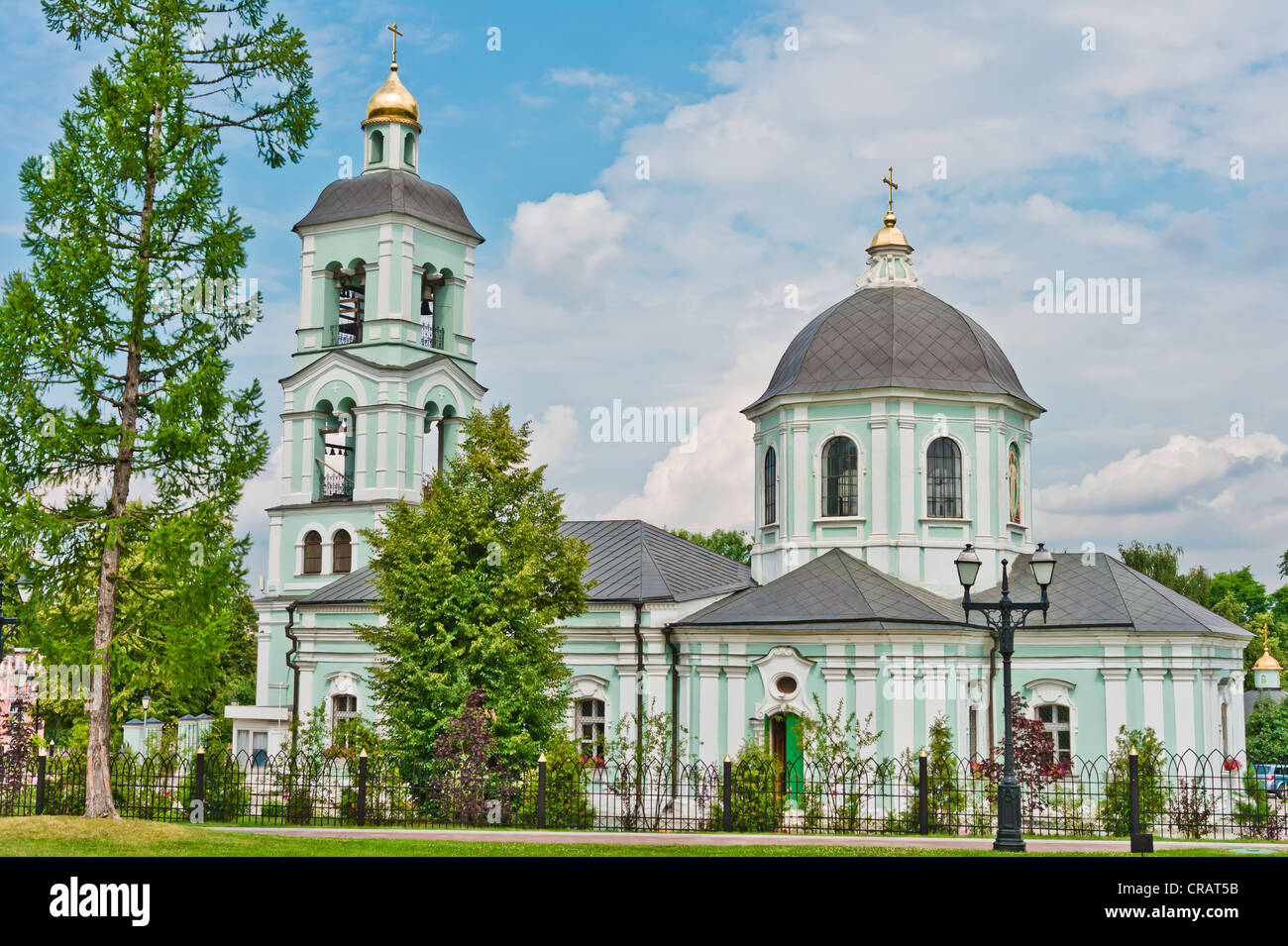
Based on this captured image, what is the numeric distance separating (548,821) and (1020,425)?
49.0ft

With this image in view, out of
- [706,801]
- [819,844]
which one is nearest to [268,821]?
[706,801]

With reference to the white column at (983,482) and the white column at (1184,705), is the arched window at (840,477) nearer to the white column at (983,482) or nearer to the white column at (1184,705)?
the white column at (983,482)

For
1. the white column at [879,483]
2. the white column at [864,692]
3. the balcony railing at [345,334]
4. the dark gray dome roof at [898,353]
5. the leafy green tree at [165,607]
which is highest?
the balcony railing at [345,334]

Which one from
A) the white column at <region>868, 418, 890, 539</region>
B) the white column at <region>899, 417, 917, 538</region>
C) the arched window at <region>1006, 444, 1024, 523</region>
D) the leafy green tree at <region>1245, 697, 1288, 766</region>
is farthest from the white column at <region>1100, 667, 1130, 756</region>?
the leafy green tree at <region>1245, 697, 1288, 766</region>

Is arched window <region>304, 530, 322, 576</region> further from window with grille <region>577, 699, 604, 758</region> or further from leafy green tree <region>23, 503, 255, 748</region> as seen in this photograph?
leafy green tree <region>23, 503, 255, 748</region>

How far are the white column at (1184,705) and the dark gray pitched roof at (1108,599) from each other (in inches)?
35.3

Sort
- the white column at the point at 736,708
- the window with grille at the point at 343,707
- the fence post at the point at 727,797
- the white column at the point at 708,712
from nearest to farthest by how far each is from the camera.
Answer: the fence post at the point at 727,797 < the white column at the point at 736,708 < the white column at the point at 708,712 < the window with grille at the point at 343,707

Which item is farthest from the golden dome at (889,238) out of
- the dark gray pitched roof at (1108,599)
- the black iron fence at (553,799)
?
the black iron fence at (553,799)

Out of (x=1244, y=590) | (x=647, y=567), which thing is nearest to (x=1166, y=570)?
(x=1244, y=590)

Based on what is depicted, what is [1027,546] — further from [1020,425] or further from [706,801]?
[706,801]

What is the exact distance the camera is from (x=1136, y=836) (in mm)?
16422

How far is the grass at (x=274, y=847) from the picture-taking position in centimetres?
1400

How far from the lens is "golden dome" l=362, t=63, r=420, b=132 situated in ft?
114

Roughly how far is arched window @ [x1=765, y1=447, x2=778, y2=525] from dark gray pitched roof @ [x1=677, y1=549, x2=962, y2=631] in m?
2.37
